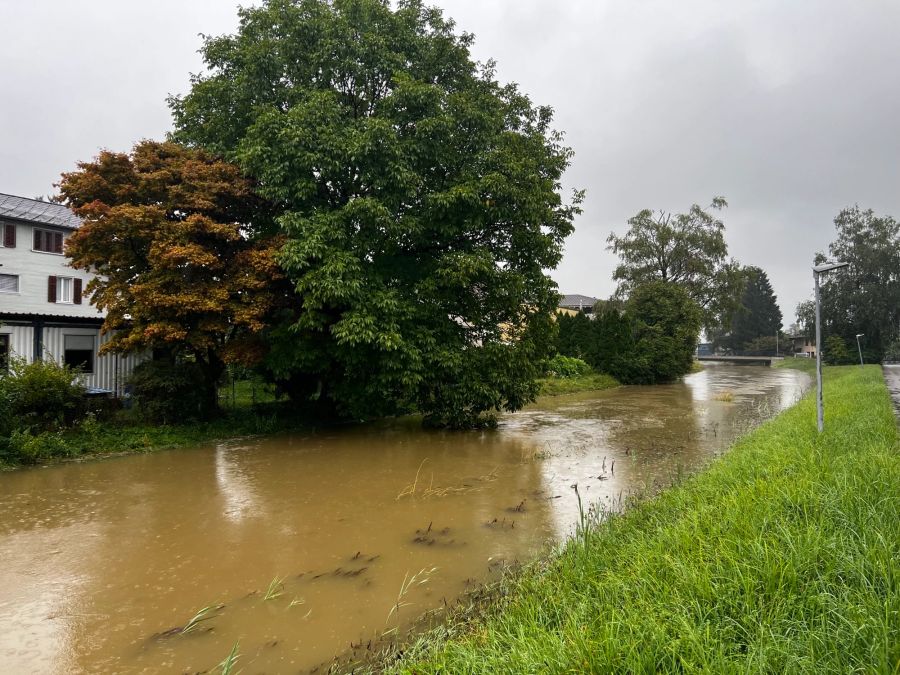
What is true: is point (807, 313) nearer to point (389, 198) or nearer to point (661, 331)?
point (661, 331)

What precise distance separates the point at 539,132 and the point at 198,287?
10552mm

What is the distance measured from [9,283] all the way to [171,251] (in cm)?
1822

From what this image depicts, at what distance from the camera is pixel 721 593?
10.3ft

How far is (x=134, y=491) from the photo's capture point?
847cm

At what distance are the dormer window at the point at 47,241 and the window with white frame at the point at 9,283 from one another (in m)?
1.55

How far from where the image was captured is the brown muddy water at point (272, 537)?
4.16 meters

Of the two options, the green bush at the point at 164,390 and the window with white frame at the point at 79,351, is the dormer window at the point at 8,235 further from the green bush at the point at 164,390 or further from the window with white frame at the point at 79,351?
the green bush at the point at 164,390

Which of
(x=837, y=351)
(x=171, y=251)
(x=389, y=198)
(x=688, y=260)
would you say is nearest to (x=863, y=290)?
(x=837, y=351)

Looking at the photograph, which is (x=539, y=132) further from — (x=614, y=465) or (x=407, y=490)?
(x=407, y=490)

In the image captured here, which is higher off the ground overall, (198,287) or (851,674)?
(198,287)

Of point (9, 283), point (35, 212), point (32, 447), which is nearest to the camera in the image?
point (32, 447)

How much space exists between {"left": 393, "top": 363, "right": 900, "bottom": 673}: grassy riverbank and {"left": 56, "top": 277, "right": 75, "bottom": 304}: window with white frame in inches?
1090

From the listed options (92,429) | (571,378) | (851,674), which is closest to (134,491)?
(92,429)

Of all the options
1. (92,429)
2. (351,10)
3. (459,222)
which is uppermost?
(351,10)
